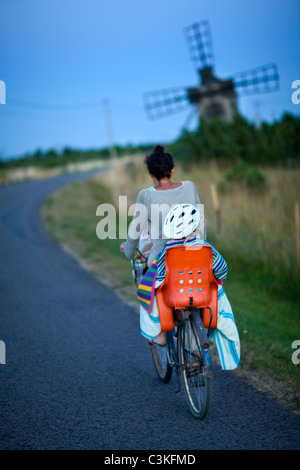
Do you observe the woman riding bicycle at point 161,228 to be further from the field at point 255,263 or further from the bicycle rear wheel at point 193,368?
the field at point 255,263

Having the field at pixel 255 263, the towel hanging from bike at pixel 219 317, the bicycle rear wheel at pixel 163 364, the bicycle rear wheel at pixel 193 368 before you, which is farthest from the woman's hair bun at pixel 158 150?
the field at pixel 255 263

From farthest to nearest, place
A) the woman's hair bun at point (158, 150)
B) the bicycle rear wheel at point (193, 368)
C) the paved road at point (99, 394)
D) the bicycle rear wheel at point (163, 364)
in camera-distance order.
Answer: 1. the bicycle rear wheel at point (163, 364)
2. the woman's hair bun at point (158, 150)
3. the bicycle rear wheel at point (193, 368)
4. the paved road at point (99, 394)

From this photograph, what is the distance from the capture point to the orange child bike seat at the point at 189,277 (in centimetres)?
327

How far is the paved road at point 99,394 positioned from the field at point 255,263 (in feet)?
1.41

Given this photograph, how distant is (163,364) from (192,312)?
0.98m

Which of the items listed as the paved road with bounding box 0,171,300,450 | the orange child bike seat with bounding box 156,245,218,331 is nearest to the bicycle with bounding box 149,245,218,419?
the orange child bike seat with bounding box 156,245,218,331

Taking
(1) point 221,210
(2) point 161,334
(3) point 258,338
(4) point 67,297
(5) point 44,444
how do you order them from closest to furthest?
(5) point 44,444 < (2) point 161,334 < (3) point 258,338 < (4) point 67,297 < (1) point 221,210

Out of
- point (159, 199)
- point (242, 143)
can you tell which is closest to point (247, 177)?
point (242, 143)

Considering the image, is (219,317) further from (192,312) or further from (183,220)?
(183,220)

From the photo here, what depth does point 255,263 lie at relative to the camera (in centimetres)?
918

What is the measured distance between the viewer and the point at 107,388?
13.4 ft

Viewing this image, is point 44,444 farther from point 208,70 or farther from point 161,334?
point 208,70

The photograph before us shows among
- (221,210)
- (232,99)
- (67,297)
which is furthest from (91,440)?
(232,99)
